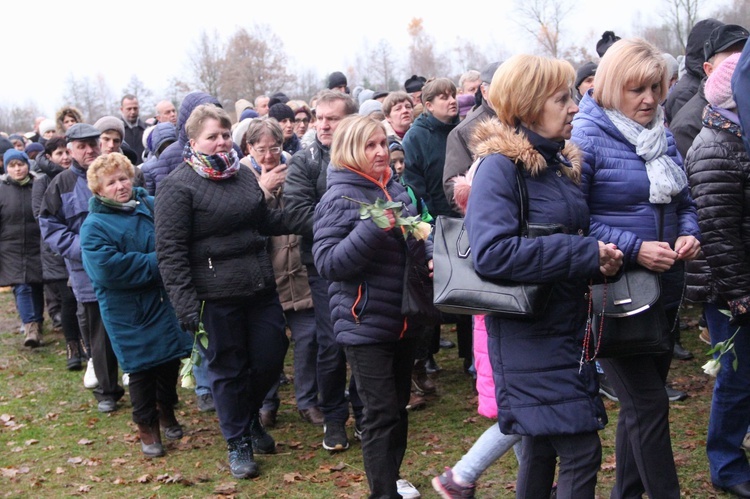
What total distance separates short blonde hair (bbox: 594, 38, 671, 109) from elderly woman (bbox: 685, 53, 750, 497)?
21.8 inches

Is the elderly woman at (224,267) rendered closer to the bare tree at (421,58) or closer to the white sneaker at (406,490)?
the white sneaker at (406,490)

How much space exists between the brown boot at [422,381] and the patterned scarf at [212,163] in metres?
2.59

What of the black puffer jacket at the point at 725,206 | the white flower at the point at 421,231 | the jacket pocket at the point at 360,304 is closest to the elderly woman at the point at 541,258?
the white flower at the point at 421,231

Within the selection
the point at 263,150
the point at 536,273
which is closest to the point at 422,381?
the point at 263,150

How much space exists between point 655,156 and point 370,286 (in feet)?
5.72

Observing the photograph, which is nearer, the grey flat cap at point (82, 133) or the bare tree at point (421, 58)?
the grey flat cap at point (82, 133)

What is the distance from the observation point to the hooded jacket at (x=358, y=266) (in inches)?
197

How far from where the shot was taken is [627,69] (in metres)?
4.31

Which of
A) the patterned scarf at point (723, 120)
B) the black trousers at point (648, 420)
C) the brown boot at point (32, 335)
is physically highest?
the patterned scarf at point (723, 120)

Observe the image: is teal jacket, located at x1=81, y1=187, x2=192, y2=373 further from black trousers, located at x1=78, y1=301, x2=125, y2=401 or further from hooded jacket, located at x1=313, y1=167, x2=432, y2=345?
hooded jacket, located at x1=313, y1=167, x2=432, y2=345

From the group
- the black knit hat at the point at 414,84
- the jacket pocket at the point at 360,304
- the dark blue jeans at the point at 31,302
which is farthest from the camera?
the black knit hat at the point at 414,84

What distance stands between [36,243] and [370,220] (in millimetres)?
7221

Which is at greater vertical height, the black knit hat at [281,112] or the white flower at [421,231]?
the black knit hat at [281,112]

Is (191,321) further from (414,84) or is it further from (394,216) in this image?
(414,84)
